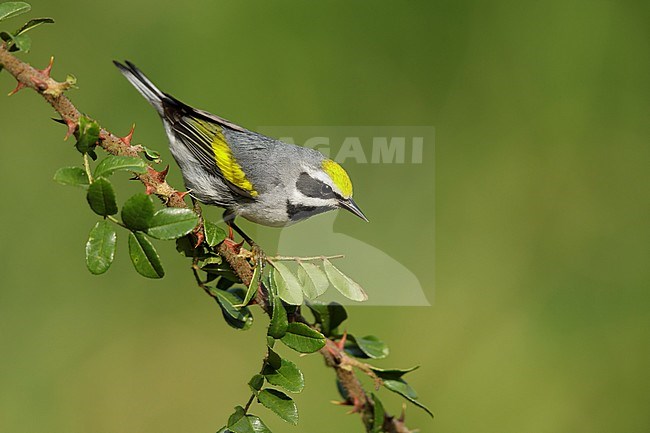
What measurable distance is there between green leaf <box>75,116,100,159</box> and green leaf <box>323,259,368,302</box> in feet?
1.50

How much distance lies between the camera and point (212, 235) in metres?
1.24

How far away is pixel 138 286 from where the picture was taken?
2.97 m

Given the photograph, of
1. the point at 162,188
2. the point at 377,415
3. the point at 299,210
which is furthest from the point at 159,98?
the point at 377,415

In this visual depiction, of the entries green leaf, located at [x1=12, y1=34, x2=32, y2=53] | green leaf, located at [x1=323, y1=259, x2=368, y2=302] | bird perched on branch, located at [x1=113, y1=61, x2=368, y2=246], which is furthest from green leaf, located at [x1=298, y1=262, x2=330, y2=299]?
bird perched on branch, located at [x1=113, y1=61, x2=368, y2=246]

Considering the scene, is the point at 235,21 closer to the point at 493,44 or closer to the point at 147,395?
the point at 493,44

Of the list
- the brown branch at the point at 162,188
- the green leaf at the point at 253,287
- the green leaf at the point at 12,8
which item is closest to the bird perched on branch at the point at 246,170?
the brown branch at the point at 162,188

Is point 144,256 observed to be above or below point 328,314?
below

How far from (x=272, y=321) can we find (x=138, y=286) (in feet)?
6.21

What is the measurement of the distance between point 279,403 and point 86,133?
1.68 feet

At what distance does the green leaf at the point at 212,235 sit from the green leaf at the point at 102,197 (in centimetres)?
19

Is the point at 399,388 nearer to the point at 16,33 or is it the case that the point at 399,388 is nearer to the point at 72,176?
the point at 72,176

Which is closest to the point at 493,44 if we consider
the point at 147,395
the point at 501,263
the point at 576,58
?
the point at 576,58

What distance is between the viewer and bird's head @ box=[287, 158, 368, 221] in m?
1.96

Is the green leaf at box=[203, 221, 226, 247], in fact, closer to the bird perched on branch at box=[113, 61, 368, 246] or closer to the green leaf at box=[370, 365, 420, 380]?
the green leaf at box=[370, 365, 420, 380]
